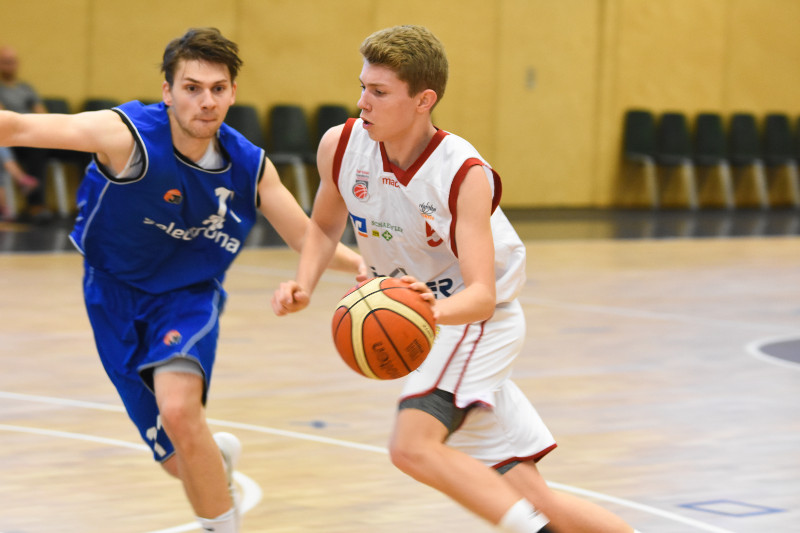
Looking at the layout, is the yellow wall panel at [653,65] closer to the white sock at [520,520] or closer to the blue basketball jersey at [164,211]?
the blue basketball jersey at [164,211]

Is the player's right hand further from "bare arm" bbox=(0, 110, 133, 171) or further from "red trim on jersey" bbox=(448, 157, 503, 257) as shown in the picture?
"bare arm" bbox=(0, 110, 133, 171)

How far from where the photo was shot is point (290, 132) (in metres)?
13.9

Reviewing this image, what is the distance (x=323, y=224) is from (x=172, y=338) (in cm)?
55

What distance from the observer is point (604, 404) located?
5.70m

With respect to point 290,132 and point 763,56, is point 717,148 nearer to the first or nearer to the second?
point 763,56

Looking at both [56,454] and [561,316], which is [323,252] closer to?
[56,454]

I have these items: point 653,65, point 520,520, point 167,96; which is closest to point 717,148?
point 653,65

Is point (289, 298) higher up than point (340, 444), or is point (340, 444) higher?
point (289, 298)

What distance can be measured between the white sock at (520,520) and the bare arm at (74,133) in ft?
4.85

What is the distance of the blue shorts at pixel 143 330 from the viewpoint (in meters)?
3.43

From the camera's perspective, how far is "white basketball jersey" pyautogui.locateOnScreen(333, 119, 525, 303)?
3082 millimetres

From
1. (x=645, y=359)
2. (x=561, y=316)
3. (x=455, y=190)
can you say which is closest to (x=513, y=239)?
(x=455, y=190)

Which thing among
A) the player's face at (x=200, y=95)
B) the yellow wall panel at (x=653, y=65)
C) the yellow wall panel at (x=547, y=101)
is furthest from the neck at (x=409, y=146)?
the yellow wall panel at (x=653, y=65)

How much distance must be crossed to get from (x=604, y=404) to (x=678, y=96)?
12.6 meters
